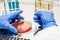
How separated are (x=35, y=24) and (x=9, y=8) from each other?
0.25 meters

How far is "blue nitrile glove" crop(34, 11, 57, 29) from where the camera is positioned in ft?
2.73

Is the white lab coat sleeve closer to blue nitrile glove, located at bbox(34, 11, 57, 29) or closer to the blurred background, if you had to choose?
blue nitrile glove, located at bbox(34, 11, 57, 29)

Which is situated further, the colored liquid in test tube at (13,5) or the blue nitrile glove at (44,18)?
the colored liquid in test tube at (13,5)

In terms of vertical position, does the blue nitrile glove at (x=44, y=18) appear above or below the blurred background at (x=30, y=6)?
below

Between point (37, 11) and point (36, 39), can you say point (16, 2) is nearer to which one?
point (37, 11)

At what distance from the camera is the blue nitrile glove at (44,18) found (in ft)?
2.73

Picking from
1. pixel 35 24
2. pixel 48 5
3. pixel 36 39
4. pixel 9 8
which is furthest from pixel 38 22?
pixel 36 39

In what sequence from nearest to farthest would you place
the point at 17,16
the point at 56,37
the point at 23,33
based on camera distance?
1. the point at 56,37
2. the point at 23,33
3. the point at 17,16

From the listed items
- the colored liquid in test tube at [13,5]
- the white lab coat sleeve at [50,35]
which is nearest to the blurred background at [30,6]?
the colored liquid in test tube at [13,5]

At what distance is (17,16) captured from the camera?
978 mm

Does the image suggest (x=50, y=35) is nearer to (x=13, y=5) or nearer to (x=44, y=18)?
(x=44, y=18)

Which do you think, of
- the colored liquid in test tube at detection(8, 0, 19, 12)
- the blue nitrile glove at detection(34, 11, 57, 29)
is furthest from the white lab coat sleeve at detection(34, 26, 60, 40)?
the colored liquid in test tube at detection(8, 0, 19, 12)

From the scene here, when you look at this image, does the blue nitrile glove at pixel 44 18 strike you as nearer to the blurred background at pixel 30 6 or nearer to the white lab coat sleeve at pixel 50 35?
the blurred background at pixel 30 6

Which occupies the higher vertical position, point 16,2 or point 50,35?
point 16,2
